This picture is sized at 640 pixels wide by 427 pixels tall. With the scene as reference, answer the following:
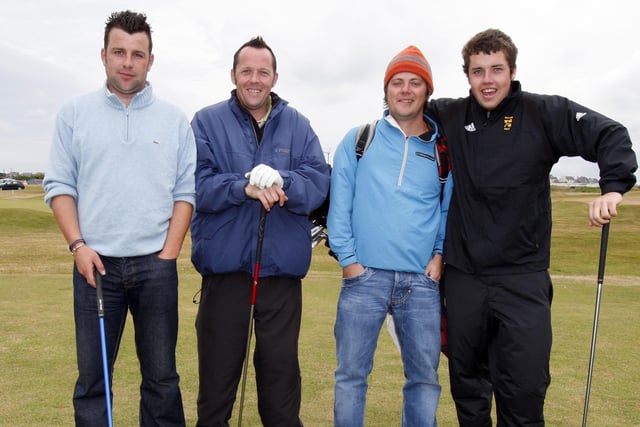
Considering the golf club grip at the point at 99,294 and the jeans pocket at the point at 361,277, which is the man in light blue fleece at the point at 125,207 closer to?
the golf club grip at the point at 99,294

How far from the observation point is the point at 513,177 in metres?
3.91

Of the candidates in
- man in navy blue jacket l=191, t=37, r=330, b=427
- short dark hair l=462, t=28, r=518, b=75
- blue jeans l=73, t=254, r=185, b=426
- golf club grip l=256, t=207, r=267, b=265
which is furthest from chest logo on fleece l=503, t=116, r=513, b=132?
blue jeans l=73, t=254, r=185, b=426

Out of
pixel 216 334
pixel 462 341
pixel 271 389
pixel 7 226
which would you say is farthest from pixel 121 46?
pixel 7 226

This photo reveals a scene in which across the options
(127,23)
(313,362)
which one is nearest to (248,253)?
(127,23)

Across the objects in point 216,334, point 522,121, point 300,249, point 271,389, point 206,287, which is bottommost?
point 271,389

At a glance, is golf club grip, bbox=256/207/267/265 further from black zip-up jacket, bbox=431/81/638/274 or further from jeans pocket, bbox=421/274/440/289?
black zip-up jacket, bbox=431/81/638/274

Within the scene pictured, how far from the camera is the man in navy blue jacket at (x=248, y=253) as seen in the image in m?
4.01

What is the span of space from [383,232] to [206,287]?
1206mm

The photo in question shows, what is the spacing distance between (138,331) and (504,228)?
93.3 inches

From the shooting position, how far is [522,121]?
13.1 ft

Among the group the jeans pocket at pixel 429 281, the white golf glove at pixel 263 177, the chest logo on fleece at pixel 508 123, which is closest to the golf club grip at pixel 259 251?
the white golf glove at pixel 263 177

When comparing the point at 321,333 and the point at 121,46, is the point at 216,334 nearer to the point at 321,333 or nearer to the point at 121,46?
the point at 121,46

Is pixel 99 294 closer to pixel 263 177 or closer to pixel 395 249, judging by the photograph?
pixel 263 177

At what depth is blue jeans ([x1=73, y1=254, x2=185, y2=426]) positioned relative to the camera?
12.3 feet
